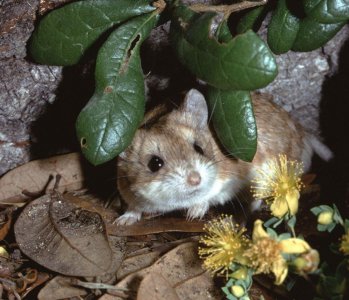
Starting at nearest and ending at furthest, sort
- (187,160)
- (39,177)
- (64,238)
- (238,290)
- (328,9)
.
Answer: (238,290) < (328,9) < (64,238) < (187,160) < (39,177)

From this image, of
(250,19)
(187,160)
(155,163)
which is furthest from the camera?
(155,163)

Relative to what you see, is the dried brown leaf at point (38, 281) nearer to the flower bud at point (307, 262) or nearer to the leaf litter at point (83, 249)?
the leaf litter at point (83, 249)

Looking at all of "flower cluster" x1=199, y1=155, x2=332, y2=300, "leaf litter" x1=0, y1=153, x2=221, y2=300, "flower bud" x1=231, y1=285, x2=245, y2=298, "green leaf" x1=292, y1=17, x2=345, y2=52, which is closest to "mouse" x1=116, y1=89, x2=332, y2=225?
"leaf litter" x1=0, y1=153, x2=221, y2=300

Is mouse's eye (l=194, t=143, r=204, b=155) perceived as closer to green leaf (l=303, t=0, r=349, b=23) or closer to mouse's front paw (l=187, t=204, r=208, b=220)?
mouse's front paw (l=187, t=204, r=208, b=220)

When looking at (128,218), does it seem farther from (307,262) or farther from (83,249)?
(307,262)

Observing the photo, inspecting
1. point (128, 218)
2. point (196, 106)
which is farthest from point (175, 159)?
point (128, 218)
